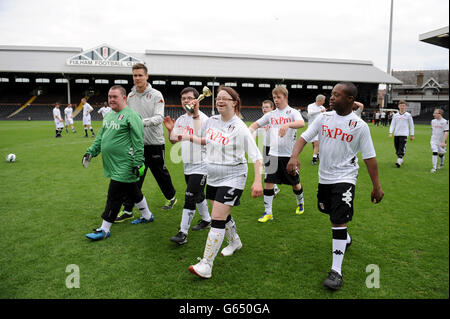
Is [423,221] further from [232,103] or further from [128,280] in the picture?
[128,280]

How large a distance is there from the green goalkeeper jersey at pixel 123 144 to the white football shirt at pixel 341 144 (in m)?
2.43

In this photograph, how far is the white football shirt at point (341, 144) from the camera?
134 inches

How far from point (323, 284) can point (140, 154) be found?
2.90m

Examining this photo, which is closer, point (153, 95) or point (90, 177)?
point (153, 95)

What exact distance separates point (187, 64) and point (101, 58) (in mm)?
10913

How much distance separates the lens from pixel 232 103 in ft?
11.8

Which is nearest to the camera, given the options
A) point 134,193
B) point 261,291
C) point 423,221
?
point 261,291

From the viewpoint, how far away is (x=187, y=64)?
42.5m

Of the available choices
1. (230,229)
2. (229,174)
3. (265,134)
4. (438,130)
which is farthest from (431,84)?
(229,174)

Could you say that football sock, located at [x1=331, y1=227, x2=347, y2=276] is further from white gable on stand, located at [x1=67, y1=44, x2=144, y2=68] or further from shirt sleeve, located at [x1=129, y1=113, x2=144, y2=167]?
white gable on stand, located at [x1=67, y1=44, x2=144, y2=68]

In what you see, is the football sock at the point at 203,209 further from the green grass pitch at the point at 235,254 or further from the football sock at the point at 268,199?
the football sock at the point at 268,199

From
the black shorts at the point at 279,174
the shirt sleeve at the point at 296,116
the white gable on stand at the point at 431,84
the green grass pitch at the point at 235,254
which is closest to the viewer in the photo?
the green grass pitch at the point at 235,254

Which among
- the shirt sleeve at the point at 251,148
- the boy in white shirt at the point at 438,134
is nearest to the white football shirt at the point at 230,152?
the shirt sleeve at the point at 251,148
